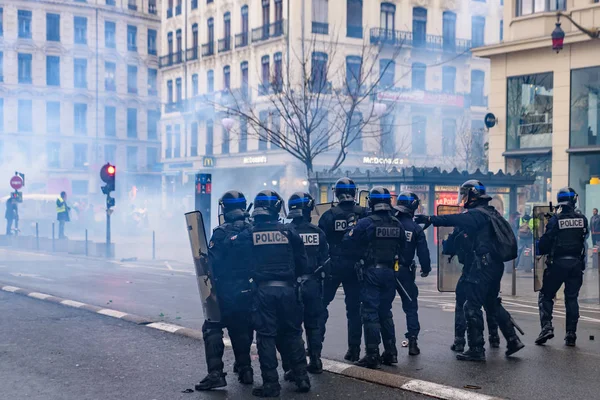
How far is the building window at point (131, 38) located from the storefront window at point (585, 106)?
142 feet

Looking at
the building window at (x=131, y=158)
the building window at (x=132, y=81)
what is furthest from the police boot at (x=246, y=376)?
the building window at (x=131, y=158)

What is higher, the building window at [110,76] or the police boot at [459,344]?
the building window at [110,76]

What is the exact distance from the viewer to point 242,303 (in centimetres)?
696

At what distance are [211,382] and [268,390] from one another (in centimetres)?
53

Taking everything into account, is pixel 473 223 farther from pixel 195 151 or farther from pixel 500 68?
pixel 195 151

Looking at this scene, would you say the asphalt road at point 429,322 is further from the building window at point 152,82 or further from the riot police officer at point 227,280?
the building window at point 152,82

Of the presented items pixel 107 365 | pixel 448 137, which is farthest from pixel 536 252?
pixel 448 137

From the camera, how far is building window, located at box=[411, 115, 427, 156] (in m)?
44.2

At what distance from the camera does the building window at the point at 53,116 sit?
58.1m

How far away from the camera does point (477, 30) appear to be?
44.7 meters

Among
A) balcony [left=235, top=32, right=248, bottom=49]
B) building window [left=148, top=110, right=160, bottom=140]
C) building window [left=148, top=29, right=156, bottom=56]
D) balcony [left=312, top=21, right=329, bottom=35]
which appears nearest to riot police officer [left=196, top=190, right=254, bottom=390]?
balcony [left=312, top=21, right=329, bottom=35]

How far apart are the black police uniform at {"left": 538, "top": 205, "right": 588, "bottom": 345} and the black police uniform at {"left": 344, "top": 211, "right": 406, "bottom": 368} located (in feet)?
6.68

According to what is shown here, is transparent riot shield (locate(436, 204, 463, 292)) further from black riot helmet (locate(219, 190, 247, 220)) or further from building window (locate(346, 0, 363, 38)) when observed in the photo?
building window (locate(346, 0, 363, 38))

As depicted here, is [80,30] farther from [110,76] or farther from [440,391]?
[440,391]
